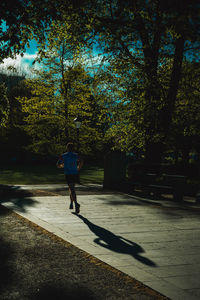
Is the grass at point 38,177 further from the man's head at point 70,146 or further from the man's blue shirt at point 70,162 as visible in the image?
the man's head at point 70,146

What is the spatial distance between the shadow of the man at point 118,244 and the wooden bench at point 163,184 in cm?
494

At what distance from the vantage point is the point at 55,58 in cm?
2895

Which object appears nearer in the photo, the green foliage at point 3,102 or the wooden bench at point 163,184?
the wooden bench at point 163,184

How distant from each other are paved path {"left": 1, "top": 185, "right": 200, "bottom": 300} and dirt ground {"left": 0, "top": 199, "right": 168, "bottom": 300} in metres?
0.22

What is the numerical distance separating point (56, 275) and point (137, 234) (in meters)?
2.76

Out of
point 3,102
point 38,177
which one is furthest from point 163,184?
point 38,177

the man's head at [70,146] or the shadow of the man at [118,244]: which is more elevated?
the man's head at [70,146]

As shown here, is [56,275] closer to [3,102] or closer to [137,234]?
[137,234]

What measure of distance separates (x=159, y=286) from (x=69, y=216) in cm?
494

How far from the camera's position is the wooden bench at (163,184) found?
11961 millimetres

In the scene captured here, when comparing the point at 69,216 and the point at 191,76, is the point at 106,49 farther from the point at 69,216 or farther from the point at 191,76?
the point at 69,216

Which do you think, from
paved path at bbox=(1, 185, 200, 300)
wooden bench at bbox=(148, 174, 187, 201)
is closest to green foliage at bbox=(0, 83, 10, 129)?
paved path at bbox=(1, 185, 200, 300)

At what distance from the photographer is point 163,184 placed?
13.0m

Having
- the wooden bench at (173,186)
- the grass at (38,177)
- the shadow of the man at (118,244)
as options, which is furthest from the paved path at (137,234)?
the grass at (38,177)
